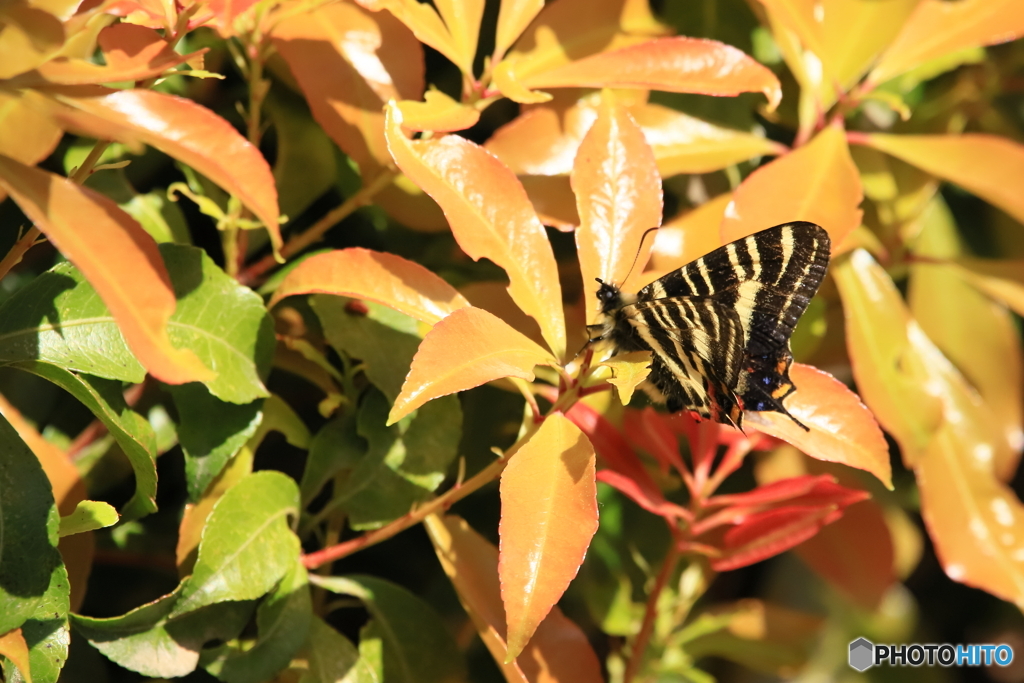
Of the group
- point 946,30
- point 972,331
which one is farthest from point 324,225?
point 972,331

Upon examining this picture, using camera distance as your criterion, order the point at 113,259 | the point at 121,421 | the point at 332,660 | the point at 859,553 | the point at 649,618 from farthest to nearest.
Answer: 1. the point at 859,553
2. the point at 649,618
3. the point at 332,660
4. the point at 121,421
5. the point at 113,259

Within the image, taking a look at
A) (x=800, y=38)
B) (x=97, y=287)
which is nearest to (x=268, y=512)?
(x=97, y=287)

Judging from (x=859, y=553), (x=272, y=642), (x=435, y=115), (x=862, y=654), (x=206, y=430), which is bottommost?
(x=862, y=654)

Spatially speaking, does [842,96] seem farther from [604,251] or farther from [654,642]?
[654,642]

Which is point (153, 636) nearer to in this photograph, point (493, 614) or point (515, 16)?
point (493, 614)

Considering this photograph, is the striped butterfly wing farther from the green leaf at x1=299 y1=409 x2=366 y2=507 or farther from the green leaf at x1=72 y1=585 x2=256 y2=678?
the green leaf at x1=72 y1=585 x2=256 y2=678

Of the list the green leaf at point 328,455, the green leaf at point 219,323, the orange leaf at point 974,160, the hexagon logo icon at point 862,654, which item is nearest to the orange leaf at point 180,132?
the green leaf at point 219,323

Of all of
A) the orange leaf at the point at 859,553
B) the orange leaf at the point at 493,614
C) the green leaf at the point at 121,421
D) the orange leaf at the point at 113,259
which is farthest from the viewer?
the orange leaf at the point at 859,553

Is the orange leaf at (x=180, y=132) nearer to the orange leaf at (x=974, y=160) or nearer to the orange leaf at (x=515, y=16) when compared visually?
the orange leaf at (x=515, y=16)

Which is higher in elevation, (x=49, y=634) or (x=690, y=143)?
(x=690, y=143)
